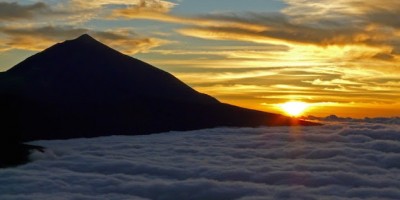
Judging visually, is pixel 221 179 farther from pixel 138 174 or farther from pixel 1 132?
pixel 1 132

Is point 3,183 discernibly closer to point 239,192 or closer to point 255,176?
point 239,192

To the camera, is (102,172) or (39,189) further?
(102,172)

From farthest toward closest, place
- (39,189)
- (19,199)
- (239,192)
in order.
→ (239,192), (39,189), (19,199)

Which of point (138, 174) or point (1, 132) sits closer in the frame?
point (138, 174)

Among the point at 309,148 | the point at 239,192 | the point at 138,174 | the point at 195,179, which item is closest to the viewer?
the point at 239,192

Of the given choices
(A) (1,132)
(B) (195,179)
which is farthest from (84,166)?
(A) (1,132)

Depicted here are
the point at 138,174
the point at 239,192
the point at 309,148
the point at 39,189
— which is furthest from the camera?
the point at 309,148

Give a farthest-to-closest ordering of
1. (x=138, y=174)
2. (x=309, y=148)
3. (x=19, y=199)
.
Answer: (x=309, y=148)
(x=138, y=174)
(x=19, y=199)

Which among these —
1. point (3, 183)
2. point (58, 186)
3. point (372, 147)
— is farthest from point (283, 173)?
point (372, 147)

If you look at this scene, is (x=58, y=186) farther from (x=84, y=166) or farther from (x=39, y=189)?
(x=84, y=166)
